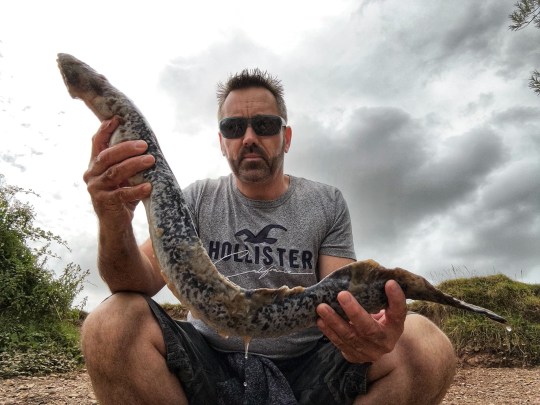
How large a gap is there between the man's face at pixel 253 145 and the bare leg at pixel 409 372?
174cm

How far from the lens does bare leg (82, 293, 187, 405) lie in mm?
3102

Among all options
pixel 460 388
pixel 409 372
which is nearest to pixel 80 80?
pixel 409 372

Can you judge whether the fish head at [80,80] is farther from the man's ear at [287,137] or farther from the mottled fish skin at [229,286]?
the man's ear at [287,137]

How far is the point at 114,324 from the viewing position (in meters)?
3.12

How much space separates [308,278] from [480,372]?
5.78m

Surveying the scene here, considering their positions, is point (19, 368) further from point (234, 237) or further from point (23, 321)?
point (234, 237)

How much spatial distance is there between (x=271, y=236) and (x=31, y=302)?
775 cm

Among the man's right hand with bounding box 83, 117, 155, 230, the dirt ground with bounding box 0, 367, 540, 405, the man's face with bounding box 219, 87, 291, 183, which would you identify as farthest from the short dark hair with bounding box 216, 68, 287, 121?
the dirt ground with bounding box 0, 367, 540, 405

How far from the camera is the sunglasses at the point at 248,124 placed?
4309mm

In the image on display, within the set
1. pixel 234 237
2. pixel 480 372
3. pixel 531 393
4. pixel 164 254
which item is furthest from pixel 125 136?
pixel 480 372

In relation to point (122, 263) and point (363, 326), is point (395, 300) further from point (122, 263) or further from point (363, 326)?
point (122, 263)

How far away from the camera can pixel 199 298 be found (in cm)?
259

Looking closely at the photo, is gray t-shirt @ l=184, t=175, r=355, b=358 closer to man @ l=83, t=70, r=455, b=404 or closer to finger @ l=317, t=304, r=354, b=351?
man @ l=83, t=70, r=455, b=404

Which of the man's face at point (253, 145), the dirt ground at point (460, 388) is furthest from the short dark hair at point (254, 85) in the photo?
the dirt ground at point (460, 388)
